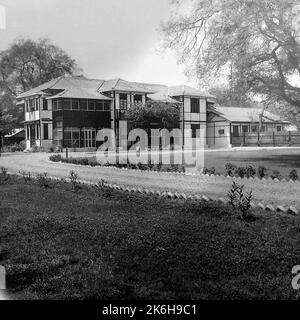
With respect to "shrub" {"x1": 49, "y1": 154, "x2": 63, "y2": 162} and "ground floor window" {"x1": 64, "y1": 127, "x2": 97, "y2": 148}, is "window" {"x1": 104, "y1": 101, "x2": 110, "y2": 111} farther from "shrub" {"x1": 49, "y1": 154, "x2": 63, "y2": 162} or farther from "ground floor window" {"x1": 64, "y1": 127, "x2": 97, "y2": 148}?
"shrub" {"x1": 49, "y1": 154, "x2": 63, "y2": 162}

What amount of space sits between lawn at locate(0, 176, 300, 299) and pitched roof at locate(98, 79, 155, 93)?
6.83 ft

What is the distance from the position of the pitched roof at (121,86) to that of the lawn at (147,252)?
6.83 ft

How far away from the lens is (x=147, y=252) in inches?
236

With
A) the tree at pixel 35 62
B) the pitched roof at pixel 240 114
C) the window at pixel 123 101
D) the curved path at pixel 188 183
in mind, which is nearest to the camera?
the tree at pixel 35 62

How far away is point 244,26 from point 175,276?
985cm

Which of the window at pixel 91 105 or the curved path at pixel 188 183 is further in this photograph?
the curved path at pixel 188 183

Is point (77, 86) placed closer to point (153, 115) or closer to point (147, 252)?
point (147, 252)

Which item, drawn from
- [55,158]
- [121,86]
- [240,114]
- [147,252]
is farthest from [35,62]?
[240,114]

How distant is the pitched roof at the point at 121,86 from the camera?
7877 mm

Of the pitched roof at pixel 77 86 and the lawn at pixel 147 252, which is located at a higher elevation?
the pitched roof at pixel 77 86

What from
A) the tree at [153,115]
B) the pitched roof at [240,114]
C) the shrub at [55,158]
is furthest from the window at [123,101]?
the pitched roof at [240,114]

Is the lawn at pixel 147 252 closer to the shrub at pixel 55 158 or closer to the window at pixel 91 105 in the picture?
the window at pixel 91 105

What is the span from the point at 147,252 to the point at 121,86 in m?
3.23

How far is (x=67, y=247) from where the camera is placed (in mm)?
6473
